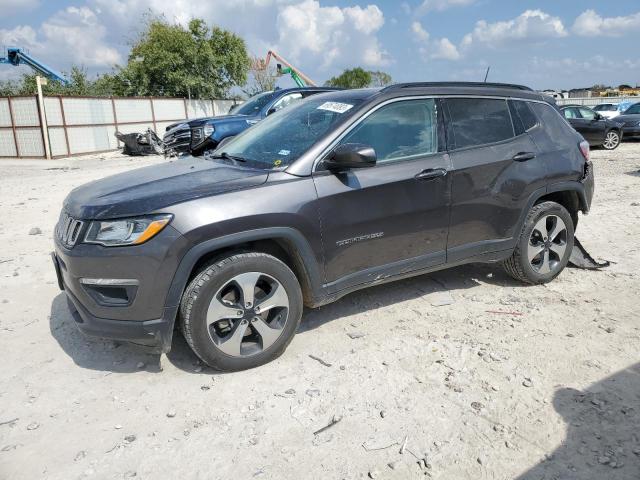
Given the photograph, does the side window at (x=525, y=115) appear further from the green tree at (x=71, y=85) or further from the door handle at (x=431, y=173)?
the green tree at (x=71, y=85)

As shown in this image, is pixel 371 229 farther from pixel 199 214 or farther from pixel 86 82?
pixel 86 82

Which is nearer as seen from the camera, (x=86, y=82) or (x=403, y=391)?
(x=403, y=391)

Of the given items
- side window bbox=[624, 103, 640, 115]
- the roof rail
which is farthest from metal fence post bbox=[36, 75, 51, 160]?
side window bbox=[624, 103, 640, 115]

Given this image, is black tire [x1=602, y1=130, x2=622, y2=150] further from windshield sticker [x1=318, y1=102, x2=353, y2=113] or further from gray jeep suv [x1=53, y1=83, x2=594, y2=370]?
windshield sticker [x1=318, y1=102, x2=353, y2=113]

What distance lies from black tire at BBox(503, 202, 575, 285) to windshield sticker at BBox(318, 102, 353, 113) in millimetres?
1921

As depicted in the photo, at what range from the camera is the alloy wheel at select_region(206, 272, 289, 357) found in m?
3.10

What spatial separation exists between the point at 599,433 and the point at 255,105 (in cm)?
1081

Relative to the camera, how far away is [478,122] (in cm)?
412

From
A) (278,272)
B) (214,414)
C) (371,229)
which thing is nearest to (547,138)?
(371,229)

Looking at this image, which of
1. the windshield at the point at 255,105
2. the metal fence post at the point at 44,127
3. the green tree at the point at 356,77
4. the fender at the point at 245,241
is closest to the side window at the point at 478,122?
the fender at the point at 245,241

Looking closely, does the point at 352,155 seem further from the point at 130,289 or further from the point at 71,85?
the point at 71,85

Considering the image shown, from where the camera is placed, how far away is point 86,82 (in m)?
34.7

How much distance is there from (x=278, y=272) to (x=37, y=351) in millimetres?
1907

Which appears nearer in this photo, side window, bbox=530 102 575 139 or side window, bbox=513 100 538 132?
side window, bbox=513 100 538 132
